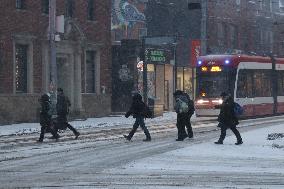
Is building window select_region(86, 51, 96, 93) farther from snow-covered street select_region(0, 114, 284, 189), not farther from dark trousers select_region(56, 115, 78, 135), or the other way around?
snow-covered street select_region(0, 114, 284, 189)

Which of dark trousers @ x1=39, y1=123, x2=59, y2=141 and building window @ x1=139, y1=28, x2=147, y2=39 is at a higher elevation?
building window @ x1=139, y1=28, x2=147, y2=39

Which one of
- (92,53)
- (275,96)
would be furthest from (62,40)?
(275,96)

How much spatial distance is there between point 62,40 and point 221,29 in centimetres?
2160

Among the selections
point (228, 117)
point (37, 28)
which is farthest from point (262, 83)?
point (228, 117)

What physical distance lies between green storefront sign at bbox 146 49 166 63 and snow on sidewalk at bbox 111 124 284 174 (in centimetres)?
2413

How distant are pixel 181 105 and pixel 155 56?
24.0 metres

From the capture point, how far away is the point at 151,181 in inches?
462

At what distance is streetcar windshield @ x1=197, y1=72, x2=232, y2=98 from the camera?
32.5 m

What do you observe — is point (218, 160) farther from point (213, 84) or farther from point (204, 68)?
point (204, 68)

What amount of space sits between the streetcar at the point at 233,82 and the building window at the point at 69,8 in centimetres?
793

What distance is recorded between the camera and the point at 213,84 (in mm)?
32969

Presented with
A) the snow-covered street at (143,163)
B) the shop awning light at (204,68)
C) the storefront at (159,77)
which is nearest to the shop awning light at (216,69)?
the shop awning light at (204,68)

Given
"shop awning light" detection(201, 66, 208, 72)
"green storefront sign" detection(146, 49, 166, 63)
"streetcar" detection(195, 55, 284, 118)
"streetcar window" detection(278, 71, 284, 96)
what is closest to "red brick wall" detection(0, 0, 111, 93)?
"green storefront sign" detection(146, 49, 166, 63)

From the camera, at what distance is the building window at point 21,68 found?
3291 centimetres
